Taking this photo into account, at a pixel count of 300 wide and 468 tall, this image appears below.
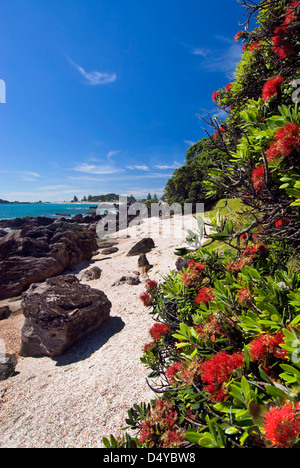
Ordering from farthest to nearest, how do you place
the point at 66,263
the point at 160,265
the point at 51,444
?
the point at 66,263
the point at 160,265
the point at 51,444

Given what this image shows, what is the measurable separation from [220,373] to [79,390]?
3893 mm

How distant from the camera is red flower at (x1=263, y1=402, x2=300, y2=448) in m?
0.78

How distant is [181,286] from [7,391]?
15.8 feet

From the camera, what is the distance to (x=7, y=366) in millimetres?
4883

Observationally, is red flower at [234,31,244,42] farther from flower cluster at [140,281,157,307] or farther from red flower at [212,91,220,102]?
flower cluster at [140,281,157,307]

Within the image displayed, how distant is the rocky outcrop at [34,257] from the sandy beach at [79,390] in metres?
4.61

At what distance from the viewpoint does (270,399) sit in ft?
3.43

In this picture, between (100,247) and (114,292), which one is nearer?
(114,292)

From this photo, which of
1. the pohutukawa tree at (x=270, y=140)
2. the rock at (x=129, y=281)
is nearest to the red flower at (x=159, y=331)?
the pohutukawa tree at (x=270, y=140)

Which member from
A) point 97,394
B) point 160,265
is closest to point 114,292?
point 160,265

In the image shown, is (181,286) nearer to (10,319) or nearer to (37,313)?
(37,313)

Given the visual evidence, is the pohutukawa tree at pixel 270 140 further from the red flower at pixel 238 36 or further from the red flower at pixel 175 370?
the red flower at pixel 175 370

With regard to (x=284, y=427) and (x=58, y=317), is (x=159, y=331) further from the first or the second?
(x=58, y=317)

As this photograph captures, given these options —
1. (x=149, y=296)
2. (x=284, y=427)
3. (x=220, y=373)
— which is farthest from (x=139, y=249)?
(x=284, y=427)
